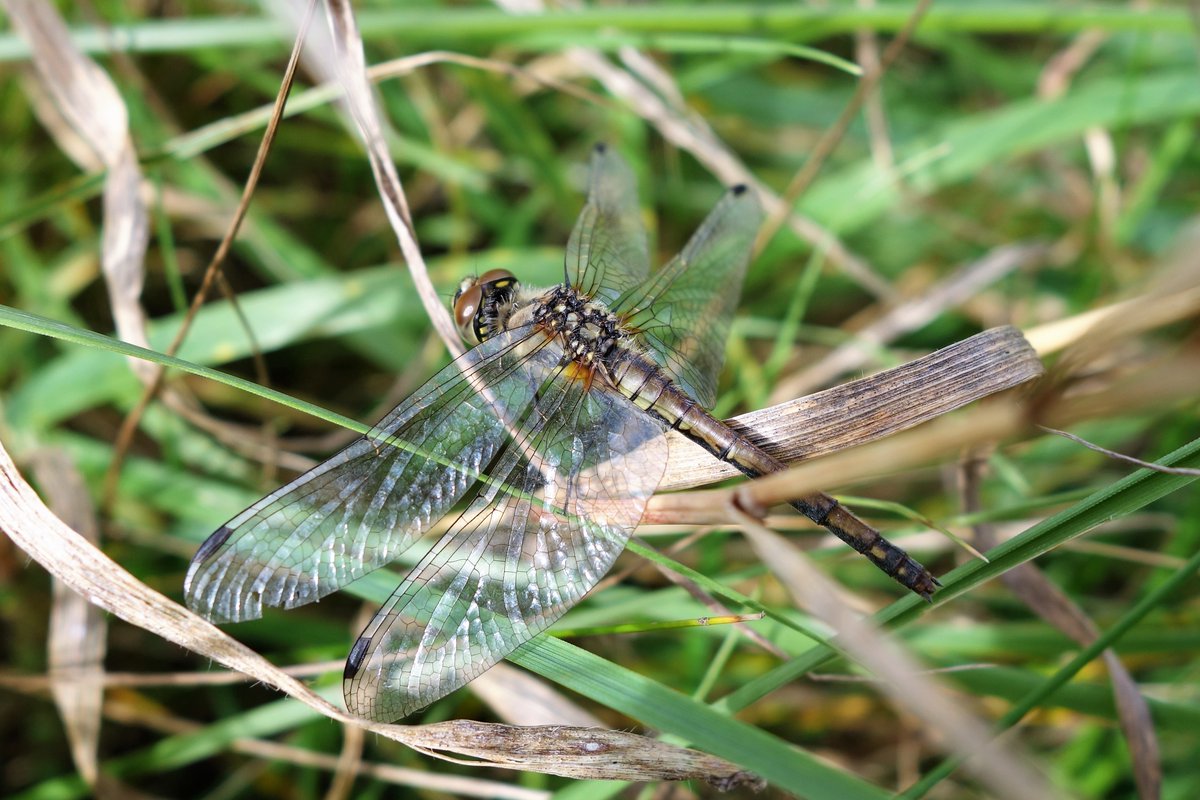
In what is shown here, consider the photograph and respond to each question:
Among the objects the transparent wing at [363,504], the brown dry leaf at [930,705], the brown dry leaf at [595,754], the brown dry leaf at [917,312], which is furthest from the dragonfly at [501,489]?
the brown dry leaf at [917,312]

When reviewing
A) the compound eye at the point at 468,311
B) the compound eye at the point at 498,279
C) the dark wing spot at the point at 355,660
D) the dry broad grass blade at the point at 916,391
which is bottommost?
the dark wing spot at the point at 355,660

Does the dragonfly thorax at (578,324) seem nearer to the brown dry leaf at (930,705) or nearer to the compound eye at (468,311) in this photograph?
the compound eye at (468,311)

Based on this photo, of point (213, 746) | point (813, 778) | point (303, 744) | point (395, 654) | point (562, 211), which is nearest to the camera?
point (813, 778)

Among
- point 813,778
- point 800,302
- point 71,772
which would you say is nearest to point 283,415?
point 71,772

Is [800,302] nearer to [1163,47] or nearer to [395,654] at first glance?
[395,654]

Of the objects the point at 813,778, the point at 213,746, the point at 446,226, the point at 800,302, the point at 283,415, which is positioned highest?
the point at 446,226

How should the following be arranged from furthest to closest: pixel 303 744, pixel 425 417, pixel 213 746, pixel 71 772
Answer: pixel 71 772 < pixel 303 744 < pixel 213 746 < pixel 425 417

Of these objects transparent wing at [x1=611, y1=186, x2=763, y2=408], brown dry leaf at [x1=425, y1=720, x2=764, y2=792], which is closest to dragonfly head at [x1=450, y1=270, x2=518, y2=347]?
transparent wing at [x1=611, y1=186, x2=763, y2=408]
